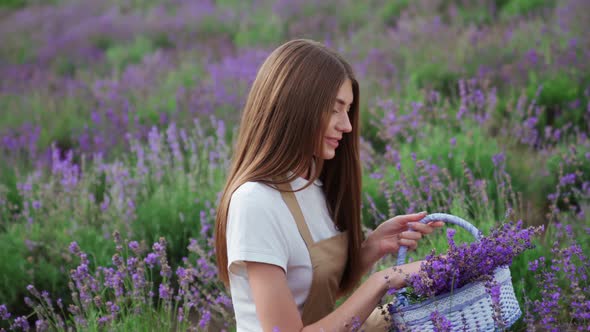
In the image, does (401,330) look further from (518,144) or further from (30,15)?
(30,15)

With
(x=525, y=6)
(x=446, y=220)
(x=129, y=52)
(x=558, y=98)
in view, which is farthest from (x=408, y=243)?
(x=129, y=52)

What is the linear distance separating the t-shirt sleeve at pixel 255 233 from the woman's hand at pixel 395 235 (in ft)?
1.48

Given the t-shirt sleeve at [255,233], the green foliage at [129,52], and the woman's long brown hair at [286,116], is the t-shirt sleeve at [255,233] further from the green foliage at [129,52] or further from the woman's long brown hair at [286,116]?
the green foliage at [129,52]

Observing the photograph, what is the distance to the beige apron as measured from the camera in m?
2.21

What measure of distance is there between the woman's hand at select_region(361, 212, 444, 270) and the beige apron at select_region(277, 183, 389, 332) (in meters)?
0.14

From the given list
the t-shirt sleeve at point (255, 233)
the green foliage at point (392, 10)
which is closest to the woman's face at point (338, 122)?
the t-shirt sleeve at point (255, 233)

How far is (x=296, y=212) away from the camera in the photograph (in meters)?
2.21

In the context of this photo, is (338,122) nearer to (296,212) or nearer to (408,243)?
(296,212)

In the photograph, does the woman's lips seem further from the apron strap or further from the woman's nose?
the apron strap

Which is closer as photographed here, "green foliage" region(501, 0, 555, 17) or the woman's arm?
the woman's arm

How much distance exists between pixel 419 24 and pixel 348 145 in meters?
4.62

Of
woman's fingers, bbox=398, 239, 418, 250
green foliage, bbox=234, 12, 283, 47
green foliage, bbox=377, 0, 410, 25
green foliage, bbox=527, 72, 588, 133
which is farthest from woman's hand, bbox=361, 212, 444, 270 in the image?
green foliage, bbox=377, 0, 410, 25

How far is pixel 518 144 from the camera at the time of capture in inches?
177

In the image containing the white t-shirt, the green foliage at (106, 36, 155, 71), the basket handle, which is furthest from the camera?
the green foliage at (106, 36, 155, 71)
